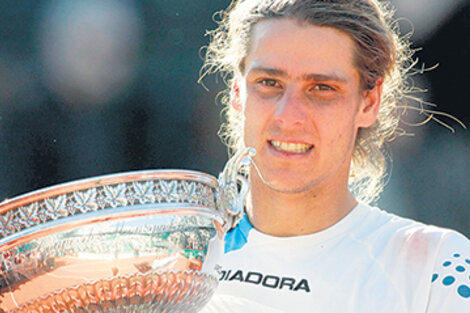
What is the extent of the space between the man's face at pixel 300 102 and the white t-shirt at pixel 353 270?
0.53 ft

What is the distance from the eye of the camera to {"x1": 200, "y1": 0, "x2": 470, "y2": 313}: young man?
169 centimetres

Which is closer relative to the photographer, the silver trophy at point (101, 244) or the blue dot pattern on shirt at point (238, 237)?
the silver trophy at point (101, 244)

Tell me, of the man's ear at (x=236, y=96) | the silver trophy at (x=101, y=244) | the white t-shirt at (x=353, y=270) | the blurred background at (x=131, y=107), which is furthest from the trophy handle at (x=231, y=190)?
the blurred background at (x=131, y=107)

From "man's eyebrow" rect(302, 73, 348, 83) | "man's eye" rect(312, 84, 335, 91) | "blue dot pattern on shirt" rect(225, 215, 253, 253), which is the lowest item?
"blue dot pattern on shirt" rect(225, 215, 253, 253)

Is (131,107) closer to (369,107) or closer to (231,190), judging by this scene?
(369,107)

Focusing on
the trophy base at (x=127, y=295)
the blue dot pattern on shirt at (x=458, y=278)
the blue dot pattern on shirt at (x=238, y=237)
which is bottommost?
the blue dot pattern on shirt at (x=238, y=237)

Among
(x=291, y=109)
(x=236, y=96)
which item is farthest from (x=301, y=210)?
(x=236, y=96)

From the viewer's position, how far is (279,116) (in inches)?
70.8

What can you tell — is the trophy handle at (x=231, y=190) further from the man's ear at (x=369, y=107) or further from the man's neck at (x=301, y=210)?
the man's ear at (x=369, y=107)

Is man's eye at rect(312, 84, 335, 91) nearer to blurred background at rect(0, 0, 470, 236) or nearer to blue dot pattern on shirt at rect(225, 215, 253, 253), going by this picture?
blue dot pattern on shirt at rect(225, 215, 253, 253)

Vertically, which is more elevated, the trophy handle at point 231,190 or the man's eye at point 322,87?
the man's eye at point 322,87

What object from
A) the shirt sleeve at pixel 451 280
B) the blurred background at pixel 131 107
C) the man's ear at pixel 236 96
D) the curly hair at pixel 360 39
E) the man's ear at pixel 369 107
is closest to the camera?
the shirt sleeve at pixel 451 280

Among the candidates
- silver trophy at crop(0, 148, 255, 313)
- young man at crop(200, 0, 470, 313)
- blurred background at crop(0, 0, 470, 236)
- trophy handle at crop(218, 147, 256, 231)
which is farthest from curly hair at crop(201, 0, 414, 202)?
blurred background at crop(0, 0, 470, 236)

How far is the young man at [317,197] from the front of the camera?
1.69 m
